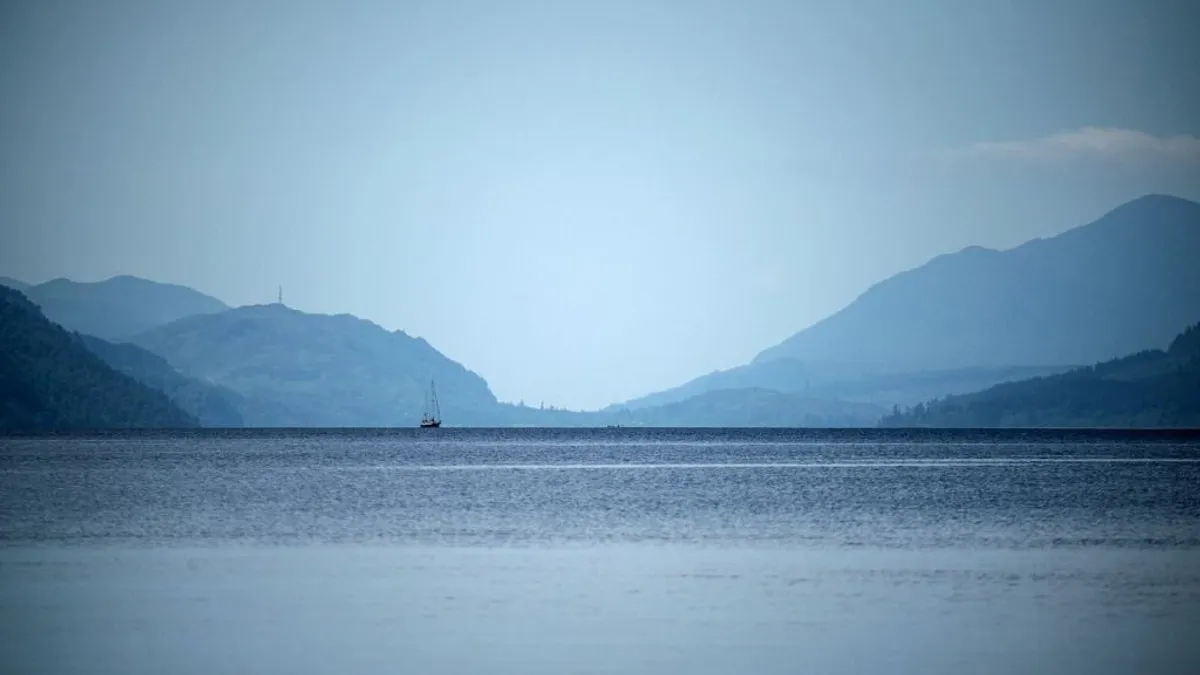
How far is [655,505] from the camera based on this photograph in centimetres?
7856

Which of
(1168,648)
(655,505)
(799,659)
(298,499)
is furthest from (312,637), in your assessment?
(298,499)

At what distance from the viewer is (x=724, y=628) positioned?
103 feet

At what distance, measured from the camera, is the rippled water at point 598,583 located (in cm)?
2828

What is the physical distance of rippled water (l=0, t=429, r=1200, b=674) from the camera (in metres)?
28.3

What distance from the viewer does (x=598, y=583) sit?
40.3 m

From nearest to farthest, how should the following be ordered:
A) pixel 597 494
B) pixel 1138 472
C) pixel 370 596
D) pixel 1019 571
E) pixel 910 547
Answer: pixel 370 596 < pixel 1019 571 < pixel 910 547 < pixel 597 494 < pixel 1138 472

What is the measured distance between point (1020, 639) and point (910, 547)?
22.8 meters

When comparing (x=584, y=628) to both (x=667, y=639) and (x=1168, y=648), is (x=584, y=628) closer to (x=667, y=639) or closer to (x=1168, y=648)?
(x=667, y=639)

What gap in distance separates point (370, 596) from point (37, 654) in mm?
10675

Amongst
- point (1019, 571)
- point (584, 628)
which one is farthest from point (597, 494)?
point (584, 628)

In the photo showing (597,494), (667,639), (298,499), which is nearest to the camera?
(667,639)

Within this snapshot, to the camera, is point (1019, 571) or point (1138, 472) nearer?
point (1019, 571)

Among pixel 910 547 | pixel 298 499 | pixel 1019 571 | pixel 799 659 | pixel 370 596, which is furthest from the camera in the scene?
pixel 298 499

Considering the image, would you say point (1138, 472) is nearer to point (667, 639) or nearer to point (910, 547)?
point (910, 547)
